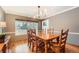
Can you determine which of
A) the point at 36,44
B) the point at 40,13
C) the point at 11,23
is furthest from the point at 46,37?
the point at 11,23

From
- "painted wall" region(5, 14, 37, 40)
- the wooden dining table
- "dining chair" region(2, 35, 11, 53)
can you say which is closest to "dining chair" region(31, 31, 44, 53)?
the wooden dining table

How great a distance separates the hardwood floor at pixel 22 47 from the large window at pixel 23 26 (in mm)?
166

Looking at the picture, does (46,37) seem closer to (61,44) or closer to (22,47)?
(61,44)

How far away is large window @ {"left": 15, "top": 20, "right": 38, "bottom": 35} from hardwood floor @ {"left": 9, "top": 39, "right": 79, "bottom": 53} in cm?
17

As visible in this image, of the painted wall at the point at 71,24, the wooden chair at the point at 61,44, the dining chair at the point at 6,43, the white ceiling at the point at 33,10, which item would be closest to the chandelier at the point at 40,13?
the white ceiling at the point at 33,10

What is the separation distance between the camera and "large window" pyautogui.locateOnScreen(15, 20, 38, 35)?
188 cm

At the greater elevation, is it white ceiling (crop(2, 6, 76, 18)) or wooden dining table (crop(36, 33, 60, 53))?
white ceiling (crop(2, 6, 76, 18))

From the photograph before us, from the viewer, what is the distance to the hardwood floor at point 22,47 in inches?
72.4

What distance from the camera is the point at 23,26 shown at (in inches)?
74.8

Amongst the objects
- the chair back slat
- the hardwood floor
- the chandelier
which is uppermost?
the chandelier

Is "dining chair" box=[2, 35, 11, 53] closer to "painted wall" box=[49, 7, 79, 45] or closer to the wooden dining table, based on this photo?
Result: the wooden dining table

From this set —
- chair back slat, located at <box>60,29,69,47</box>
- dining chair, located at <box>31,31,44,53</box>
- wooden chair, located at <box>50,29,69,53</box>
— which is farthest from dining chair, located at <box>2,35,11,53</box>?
chair back slat, located at <box>60,29,69,47</box>

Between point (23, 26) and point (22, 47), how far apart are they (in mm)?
386
